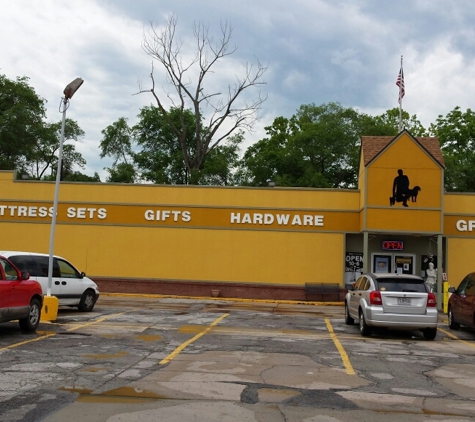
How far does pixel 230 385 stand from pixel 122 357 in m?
2.86

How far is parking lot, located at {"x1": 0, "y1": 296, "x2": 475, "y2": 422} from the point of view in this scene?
6.86m

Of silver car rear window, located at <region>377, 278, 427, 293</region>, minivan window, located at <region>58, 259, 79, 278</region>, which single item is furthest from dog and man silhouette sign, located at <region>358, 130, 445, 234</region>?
minivan window, located at <region>58, 259, 79, 278</region>

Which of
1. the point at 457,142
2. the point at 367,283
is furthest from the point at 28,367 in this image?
the point at 457,142

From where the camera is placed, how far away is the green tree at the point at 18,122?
49875 millimetres

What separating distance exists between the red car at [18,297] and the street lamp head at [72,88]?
6011 millimetres

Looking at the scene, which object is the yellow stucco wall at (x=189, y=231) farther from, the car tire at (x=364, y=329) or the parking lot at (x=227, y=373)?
the car tire at (x=364, y=329)

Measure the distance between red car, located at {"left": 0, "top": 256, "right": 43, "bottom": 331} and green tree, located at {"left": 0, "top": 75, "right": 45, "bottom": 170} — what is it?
3924 cm

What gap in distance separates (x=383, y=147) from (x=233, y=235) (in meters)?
7.83

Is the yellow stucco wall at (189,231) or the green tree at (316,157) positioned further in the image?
the green tree at (316,157)

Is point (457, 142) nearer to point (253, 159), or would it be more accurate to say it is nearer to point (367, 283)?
point (253, 159)

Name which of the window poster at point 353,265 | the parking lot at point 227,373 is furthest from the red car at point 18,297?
the window poster at point 353,265

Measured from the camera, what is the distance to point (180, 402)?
7129 mm

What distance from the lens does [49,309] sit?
15.2 m

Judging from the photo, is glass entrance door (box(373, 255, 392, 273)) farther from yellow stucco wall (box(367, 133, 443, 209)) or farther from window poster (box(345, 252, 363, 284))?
yellow stucco wall (box(367, 133, 443, 209))
